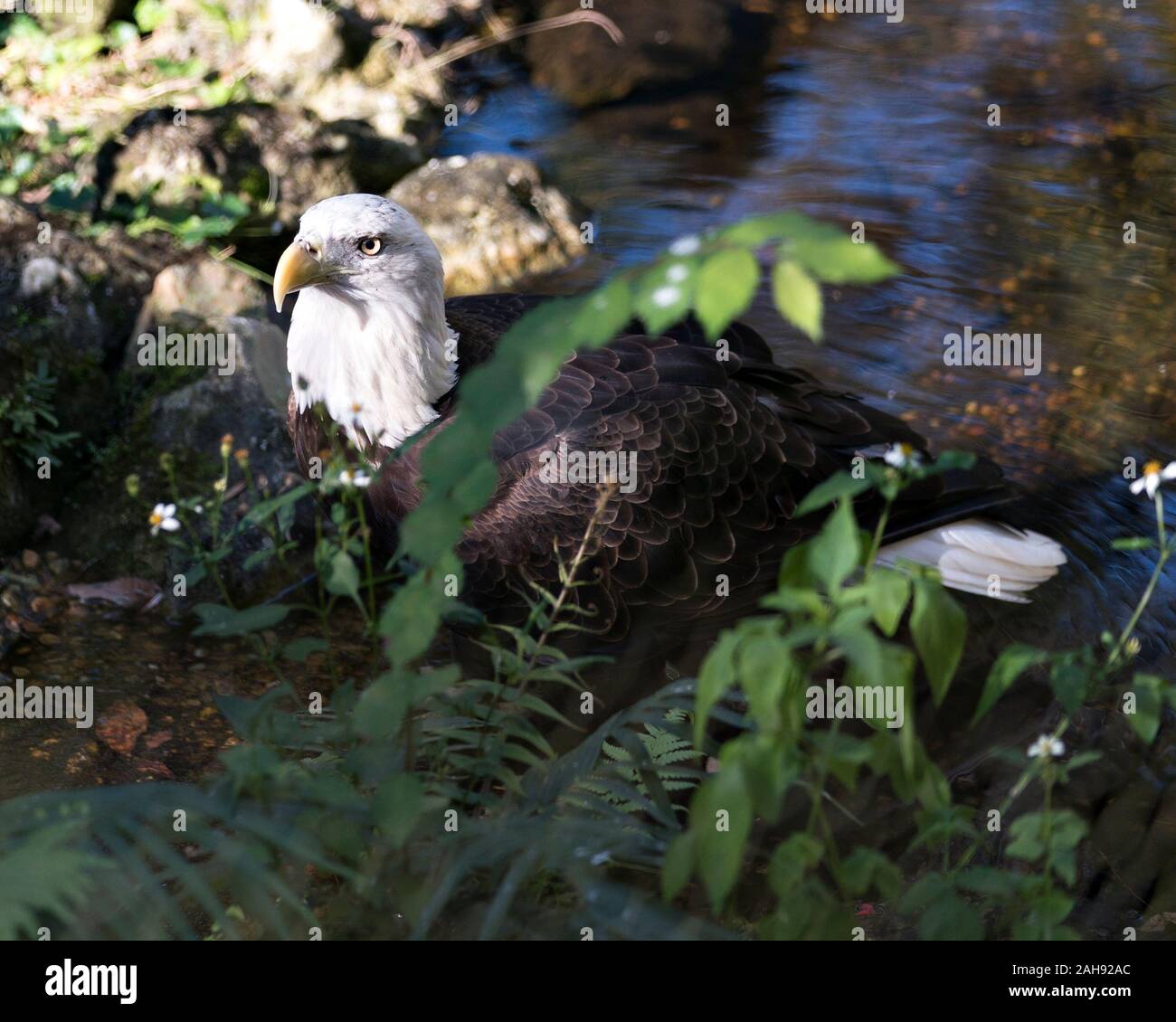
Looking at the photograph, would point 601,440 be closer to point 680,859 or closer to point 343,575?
point 343,575

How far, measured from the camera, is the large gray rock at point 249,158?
5.39 meters

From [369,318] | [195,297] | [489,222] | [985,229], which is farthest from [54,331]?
[985,229]

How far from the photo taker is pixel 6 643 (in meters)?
3.85

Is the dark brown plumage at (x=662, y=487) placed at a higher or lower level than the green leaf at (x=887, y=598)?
lower

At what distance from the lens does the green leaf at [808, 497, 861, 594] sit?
150 cm

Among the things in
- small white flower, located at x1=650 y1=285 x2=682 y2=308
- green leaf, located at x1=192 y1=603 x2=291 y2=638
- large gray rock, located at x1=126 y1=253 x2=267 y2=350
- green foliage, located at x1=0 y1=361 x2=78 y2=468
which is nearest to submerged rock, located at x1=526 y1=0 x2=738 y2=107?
large gray rock, located at x1=126 y1=253 x2=267 y2=350

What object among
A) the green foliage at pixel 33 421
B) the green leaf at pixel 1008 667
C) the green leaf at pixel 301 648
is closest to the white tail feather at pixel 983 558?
the green leaf at pixel 1008 667

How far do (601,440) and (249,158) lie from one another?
10.6ft

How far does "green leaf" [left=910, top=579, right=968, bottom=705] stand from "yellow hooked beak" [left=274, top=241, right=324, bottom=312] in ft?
6.71

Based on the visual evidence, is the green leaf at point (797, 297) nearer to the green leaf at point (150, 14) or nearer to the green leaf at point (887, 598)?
the green leaf at point (887, 598)

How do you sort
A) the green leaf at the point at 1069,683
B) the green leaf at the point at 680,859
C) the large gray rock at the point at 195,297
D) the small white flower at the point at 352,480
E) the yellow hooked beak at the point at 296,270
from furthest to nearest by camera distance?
the large gray rock at the point at 195,297
the yellow hooked beak at the point at 296,270
the small white flower at the point at 352,480
the green leaf at the point at 1069,683
the green leaf at the point at 680,859

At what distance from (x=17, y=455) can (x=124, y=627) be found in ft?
2.38

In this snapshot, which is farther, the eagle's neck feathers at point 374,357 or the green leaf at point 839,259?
the eagle's neck feathers at point 374,357

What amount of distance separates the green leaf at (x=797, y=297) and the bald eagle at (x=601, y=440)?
1.88m
